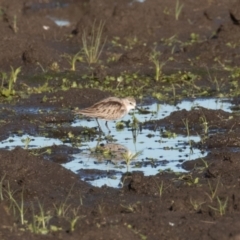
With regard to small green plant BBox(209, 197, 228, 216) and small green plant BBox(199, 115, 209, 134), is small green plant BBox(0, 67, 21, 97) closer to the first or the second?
small green plant BBox(199, 115, 209, 134)

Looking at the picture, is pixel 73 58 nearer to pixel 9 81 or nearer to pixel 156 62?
pixel 156 62

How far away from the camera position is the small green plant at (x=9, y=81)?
14.8 m

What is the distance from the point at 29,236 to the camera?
791cm

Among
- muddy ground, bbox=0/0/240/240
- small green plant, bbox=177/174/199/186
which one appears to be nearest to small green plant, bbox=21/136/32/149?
muddy ground, bbox=0/0/240/240

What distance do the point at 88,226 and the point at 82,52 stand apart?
31.9 feet

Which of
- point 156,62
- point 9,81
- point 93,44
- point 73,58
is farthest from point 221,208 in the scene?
point 93,44

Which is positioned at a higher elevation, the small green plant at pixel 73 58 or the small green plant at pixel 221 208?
the small green plant at pixel 73 58

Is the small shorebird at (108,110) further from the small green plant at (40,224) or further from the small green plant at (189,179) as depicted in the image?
the small green plant at (40,224)

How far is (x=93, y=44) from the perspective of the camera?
18688 millimetres

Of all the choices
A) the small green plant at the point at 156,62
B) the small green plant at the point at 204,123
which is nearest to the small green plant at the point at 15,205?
the small green plant at the point at 204,123

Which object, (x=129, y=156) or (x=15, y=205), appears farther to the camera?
(x=129, y=156)

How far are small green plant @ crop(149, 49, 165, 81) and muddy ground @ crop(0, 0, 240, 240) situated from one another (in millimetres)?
80

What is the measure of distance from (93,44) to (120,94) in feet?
11.7

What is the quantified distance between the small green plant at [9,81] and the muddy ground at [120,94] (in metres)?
0.05
